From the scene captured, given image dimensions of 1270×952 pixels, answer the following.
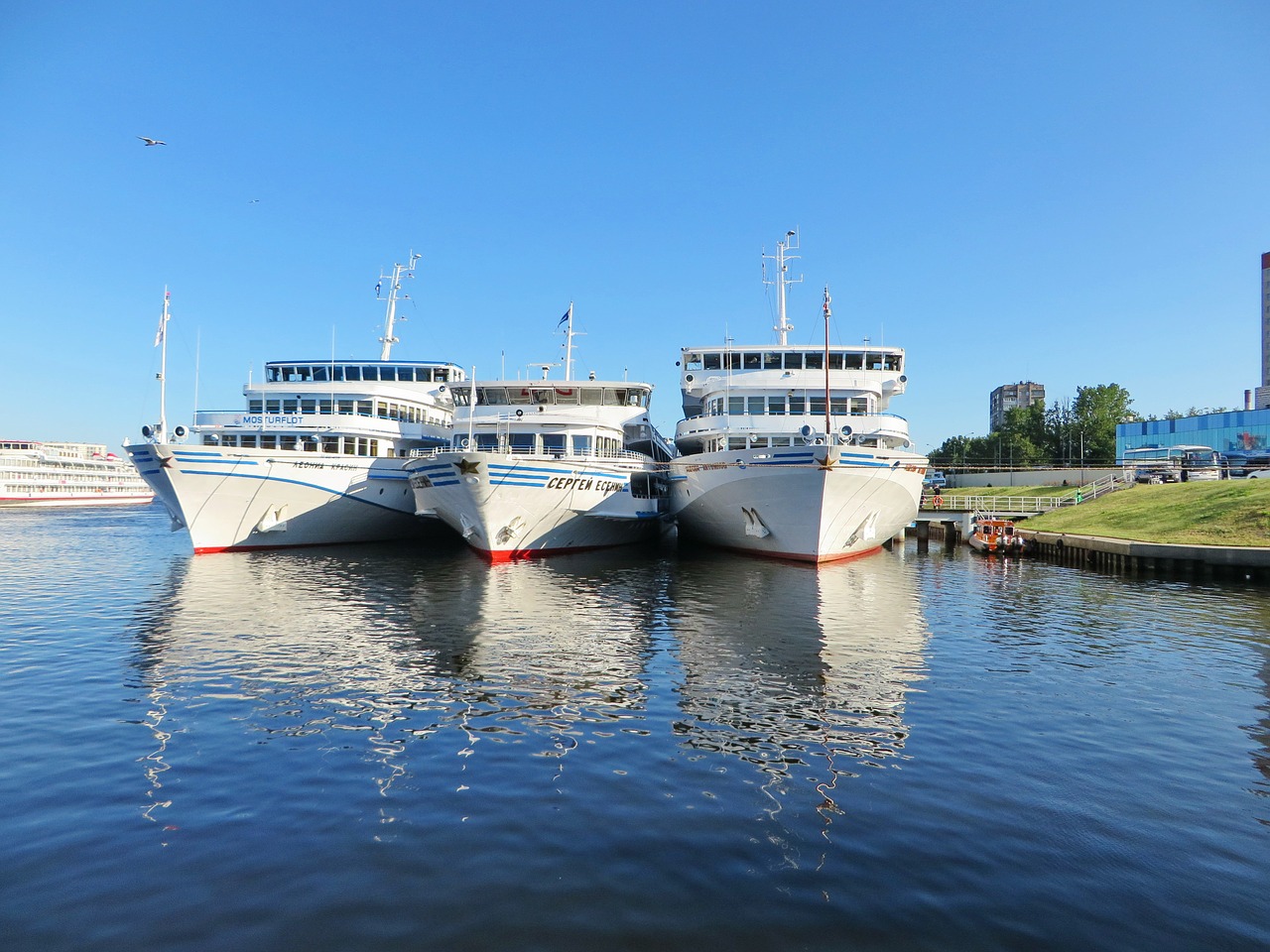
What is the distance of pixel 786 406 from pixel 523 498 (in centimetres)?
1464

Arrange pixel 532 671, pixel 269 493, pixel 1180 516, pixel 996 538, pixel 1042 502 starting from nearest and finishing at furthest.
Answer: pixel 532 671, pixel 269 493, pixel 1180 516, pixel 996 538, pixel 1042 502

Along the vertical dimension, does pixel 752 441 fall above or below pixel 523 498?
above

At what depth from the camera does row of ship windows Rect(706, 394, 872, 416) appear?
1382 inches

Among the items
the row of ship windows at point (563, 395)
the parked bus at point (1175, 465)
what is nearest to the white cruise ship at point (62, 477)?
the row of ship windows at point (563, 395)

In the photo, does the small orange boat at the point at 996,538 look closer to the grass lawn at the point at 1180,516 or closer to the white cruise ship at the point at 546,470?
the grass lawn at the point at 1180,516

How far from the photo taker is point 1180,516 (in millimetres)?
32594

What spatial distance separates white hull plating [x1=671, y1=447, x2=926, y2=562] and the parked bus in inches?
1064

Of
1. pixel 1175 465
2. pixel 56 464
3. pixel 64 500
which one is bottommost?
pixel 64 500

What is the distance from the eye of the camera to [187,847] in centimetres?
683

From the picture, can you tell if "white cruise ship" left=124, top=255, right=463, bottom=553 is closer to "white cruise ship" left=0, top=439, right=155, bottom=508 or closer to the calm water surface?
the calm water surface

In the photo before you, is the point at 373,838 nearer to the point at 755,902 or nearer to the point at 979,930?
the point at 755,902

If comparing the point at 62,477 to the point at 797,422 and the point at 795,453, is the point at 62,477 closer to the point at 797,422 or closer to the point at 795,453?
the point at 797,422

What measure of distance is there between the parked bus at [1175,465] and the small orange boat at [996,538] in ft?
55.8

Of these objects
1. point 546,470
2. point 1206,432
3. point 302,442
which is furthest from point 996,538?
→ point 1206,432
